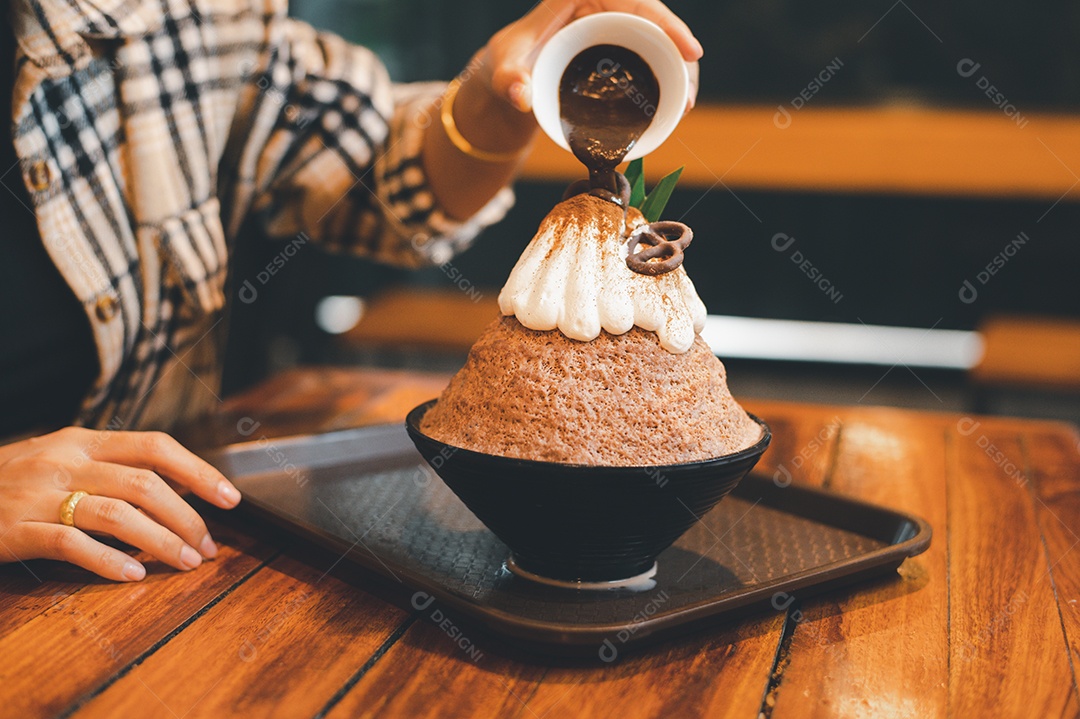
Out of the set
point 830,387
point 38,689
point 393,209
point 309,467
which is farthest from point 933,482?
point 830,387

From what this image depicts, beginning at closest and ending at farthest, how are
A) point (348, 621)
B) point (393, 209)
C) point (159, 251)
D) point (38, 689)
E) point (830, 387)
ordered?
1. point (38, 689)
2. point (348, 621)
3. point (159, 251)
4. point (393, 209)
5. point (830, 387)

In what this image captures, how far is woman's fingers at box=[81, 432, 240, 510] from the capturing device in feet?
3.25

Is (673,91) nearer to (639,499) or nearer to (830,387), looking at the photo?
(639,499)

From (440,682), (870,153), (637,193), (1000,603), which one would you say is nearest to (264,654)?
(440,682)

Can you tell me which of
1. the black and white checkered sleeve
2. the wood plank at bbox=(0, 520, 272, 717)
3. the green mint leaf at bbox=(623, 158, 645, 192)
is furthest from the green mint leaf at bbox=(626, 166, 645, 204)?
the black and white checkered sleeve

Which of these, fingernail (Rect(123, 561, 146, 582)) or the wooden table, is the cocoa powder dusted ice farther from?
fingernail (Rect(123, 561, 146, 582))

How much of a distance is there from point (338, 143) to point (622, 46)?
85 cm

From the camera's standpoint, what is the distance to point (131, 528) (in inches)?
36.3

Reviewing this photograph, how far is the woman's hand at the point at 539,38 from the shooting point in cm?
103

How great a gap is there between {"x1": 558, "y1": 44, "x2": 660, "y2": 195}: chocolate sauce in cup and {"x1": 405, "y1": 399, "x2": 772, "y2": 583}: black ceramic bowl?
12.3 inches

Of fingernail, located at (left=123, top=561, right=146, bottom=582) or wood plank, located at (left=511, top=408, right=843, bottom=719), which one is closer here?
wood plank, located at (left=511, top=408, right=843, bottom=719)

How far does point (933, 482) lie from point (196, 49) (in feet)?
4.07

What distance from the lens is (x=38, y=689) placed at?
72 centimetres

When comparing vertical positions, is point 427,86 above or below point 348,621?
above
